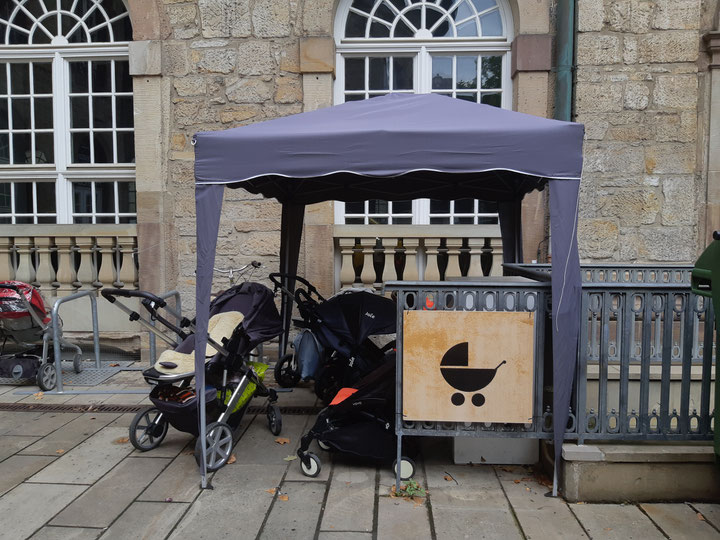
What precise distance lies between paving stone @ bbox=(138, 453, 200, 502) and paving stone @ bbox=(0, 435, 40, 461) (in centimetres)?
129

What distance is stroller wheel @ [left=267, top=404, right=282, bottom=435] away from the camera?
14.3 feet

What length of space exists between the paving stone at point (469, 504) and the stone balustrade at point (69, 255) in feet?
16.0

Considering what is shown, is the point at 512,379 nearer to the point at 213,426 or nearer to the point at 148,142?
the point at 213,426

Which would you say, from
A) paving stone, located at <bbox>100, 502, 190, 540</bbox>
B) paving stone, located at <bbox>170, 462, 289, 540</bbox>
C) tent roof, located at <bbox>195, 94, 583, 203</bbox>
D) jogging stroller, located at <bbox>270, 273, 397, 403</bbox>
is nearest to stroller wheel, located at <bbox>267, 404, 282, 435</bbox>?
jogging stroller, located at <bbox>270, 273, 397, 403</bbox>

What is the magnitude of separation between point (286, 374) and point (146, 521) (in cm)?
263

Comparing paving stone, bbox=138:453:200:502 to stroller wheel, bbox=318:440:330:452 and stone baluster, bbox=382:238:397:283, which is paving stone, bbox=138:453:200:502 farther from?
stone baluster, bbox=382:238:397:283

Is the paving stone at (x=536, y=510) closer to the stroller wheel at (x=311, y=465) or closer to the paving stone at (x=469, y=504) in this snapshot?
the paving stone at (x=469, y=504)

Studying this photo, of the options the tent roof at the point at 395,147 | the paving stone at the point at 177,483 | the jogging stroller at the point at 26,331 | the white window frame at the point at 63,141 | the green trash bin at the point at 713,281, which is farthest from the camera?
the white window frame at the point at 63,141

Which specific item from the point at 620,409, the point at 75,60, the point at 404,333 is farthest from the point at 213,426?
the point at 75,60

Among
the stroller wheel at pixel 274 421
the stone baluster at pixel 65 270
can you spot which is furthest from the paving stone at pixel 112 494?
the stone baluster at pixel 65 270

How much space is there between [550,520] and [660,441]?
92cm

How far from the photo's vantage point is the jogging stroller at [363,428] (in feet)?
12.0

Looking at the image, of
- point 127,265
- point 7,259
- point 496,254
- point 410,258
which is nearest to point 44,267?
point 7,259

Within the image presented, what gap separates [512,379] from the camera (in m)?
3.40
